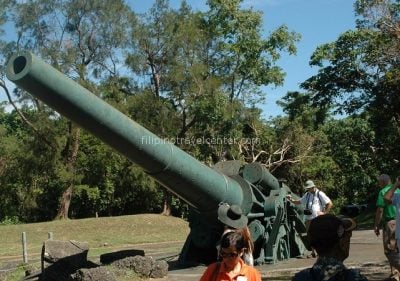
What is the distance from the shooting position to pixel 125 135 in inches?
285

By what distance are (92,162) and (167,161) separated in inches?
1150

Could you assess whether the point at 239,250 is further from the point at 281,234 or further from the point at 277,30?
the point at 277,30

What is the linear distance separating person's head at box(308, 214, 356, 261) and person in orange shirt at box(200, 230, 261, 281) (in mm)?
793

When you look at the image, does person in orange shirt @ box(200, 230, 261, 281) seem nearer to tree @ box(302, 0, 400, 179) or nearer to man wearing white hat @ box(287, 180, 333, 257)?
man wearing white hat @ box(287, 180, 333, 257)

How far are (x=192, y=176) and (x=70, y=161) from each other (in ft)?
85.9

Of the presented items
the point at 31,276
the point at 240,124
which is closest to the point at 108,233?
the point at 240,124

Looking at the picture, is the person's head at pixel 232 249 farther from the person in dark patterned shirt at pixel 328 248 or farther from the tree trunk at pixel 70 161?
the tree trunk at pixel 70 161

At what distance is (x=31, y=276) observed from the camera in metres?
9.80

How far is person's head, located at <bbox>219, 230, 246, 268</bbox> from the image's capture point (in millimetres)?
3465

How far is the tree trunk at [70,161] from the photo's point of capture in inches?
1312

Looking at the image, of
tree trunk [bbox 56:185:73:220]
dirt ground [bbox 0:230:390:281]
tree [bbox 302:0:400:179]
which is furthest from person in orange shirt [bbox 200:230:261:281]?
tree trunk [bbox 56:185:73:220]

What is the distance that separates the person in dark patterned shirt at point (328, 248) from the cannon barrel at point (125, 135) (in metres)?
4.26

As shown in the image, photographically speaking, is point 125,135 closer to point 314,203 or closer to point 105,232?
point 314,203

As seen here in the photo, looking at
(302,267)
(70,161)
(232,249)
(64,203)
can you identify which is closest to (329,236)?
(232,249)
